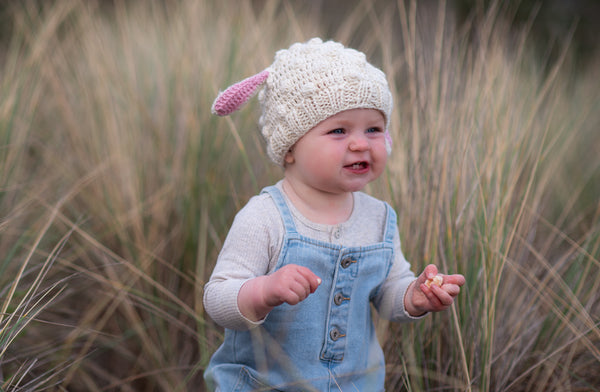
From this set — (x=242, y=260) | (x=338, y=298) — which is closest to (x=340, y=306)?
(x=338, y=298)

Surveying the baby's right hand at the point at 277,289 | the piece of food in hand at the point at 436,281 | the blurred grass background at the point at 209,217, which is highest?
the baby's right hand at the point at 277,289

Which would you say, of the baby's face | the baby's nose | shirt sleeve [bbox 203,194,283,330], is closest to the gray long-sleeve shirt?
shirt sleeve [bbox 203,194,283,330]

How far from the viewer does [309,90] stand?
1518mm

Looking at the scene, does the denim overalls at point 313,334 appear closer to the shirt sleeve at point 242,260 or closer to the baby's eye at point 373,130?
the shirt sleeve at point 242,260

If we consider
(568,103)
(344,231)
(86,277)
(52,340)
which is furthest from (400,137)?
(568,103)

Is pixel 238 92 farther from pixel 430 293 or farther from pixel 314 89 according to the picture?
pixel 430 293

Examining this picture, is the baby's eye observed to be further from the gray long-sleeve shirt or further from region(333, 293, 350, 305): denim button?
region(333, 293, 350, 305): denim button

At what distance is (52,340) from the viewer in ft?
7.13

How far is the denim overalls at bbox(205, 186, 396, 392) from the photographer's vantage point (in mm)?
1538

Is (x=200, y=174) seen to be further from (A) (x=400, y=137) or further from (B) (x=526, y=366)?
(B) (x=526, y=366)

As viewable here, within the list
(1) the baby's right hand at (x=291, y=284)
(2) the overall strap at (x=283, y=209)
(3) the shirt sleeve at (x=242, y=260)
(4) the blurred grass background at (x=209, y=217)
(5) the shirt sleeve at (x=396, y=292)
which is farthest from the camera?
(4) the blurred grass background at (x=209, y=217)

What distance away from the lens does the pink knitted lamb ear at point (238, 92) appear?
1655 mm

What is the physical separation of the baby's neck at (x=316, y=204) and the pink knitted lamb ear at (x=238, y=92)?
27 centimetres

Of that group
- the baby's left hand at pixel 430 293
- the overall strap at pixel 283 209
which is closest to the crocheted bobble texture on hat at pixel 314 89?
the overall strap at pixel 283 209
